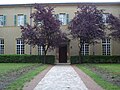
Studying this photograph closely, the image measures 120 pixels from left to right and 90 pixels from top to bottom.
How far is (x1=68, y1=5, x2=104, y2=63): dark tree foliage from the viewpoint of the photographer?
119ft

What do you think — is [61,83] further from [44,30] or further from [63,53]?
[63,53]

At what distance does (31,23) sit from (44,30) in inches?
269

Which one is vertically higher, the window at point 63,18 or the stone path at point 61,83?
the window at point 63,18

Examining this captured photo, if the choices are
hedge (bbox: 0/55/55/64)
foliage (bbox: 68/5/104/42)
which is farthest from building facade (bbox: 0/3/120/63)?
foliage (bbox: 68/5/104/42)

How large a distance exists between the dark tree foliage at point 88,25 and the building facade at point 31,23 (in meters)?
4.90

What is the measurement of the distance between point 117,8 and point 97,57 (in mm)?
8104

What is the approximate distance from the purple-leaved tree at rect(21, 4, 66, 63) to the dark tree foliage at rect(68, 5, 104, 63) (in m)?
2.21

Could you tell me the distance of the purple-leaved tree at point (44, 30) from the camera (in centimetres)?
3644

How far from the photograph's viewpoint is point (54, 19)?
120 feet

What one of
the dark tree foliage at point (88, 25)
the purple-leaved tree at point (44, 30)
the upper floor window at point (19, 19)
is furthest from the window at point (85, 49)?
the upper floor window at point (19, 19)

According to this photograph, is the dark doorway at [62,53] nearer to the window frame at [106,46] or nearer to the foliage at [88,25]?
the window frame at [106,46]

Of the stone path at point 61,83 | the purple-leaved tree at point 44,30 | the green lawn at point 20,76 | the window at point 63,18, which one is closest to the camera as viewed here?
the stone path at point 61,83

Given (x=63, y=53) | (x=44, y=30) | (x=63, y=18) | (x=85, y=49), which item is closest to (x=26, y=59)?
(x=44, y=30)

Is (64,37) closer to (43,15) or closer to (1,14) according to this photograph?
(43,15)
